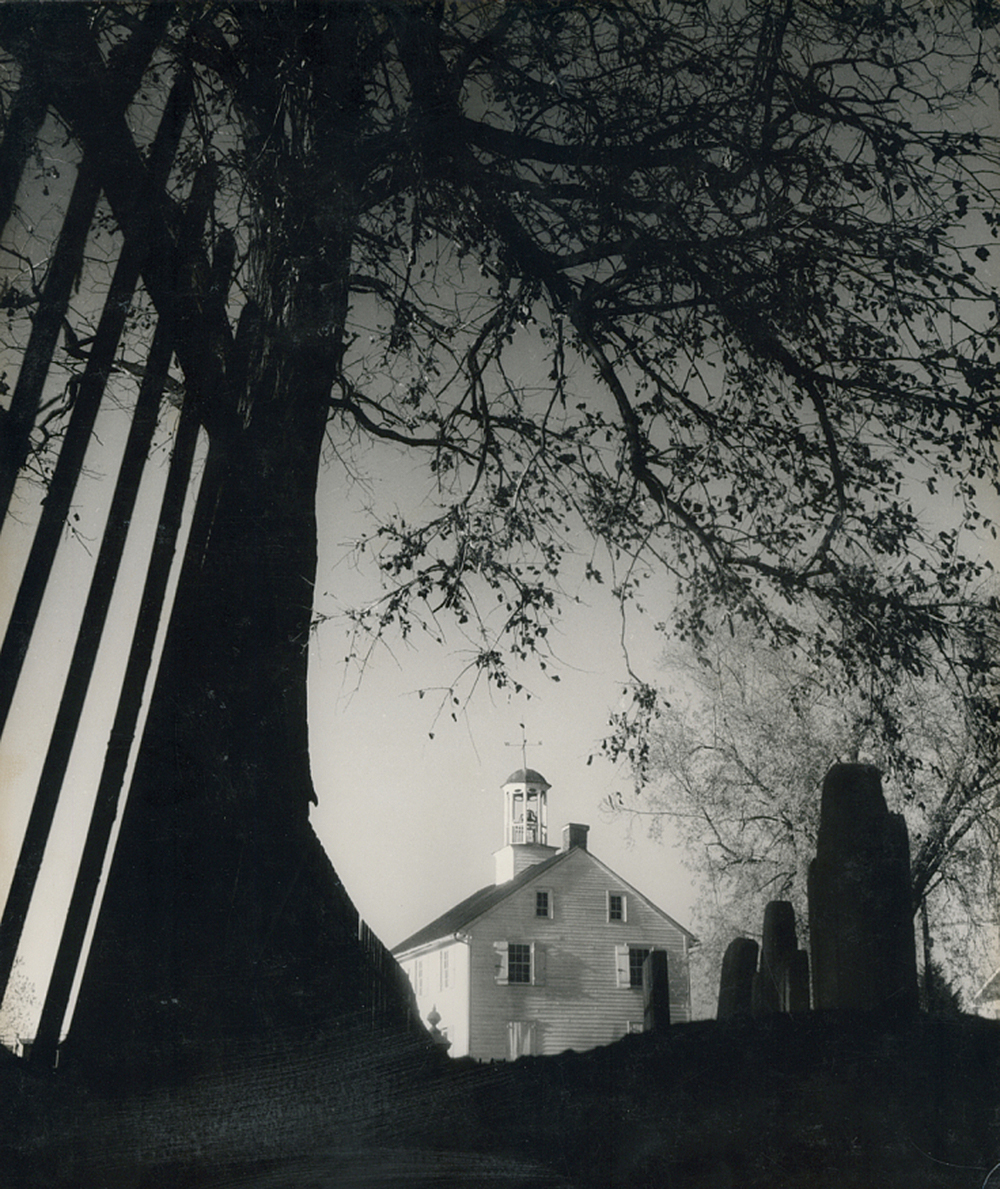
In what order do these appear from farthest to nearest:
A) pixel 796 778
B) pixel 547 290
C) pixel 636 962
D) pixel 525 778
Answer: pixel 547 290, pixel 796 778, pixel 525 778, pixel 636 962

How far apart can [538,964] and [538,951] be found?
42mm

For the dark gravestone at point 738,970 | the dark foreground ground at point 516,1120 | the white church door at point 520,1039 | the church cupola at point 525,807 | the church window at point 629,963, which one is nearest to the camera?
the dark foreground ground at point 516,1120

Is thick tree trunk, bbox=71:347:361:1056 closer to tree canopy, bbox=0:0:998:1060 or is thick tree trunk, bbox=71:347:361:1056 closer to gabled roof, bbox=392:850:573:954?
tree canopy, bbox=0:0:998:1060

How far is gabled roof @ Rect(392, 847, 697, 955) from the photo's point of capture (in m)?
3.13

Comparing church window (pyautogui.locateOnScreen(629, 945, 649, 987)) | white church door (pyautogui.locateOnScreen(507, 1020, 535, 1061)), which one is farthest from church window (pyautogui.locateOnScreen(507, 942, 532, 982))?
church window (pyautogui.locateOnScreen(629, 945, 649, 987))

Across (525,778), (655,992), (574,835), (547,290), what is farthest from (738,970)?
(547,290)

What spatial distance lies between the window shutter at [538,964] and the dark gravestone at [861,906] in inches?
36.7

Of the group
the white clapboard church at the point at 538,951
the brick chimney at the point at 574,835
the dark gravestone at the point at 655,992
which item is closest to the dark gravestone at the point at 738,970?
the white clapboard church at the point at 538,951

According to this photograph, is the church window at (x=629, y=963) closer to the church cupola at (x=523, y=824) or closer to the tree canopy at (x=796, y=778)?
the tree canopy at (x=796, y=778)

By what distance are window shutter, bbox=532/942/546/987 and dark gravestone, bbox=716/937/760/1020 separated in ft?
2.32

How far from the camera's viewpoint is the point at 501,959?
10.3ft

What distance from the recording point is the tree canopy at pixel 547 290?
363 cm

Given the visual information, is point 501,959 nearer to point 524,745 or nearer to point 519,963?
point 519,963

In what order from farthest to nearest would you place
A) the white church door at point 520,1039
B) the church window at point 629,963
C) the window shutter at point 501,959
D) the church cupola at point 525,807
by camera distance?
the church cupola at point 525,807 → the church window at point 629,963 → the window shutter at point 501,959 → the white church door at point 520,1039
